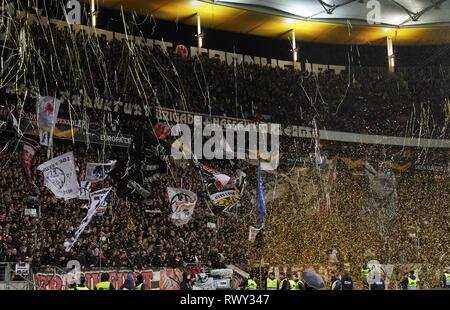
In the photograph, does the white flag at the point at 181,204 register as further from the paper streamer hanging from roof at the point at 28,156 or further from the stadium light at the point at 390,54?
the stadium light at the point at 390,54

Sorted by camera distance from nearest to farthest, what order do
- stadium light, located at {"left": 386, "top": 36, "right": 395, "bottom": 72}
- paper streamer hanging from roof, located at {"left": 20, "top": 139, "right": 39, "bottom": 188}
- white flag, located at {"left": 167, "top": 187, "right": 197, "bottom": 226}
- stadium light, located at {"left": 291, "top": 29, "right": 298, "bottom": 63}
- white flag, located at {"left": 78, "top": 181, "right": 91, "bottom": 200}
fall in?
paper streamer hanging from roof, located at {"left": 20, "top": 139, "right": 39, "bottom": 188} < white flag, located at {"left": 78, "top": 181, "right": 91, "bottom": 200} < white flag, located at {"left": 167, "top": 187, "right": 197, "bottom": 226} < stadium light, located at {"left": 291, "top": 29, "right": 298, "bottom": 63} < stadium light, located at {"left": 386, "top": 36, "right": 395, "bottom": 72}

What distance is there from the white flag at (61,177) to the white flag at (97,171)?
4.18ft

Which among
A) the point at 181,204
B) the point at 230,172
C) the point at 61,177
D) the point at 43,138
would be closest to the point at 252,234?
the point at 181,204

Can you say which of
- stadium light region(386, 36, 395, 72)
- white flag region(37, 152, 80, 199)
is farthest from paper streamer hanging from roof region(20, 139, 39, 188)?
stadium light region(386, 36, 395, 72)

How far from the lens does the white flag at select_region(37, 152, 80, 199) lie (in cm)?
1476

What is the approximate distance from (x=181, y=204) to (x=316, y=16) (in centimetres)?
1007

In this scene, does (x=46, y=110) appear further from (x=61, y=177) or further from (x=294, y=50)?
(x=294, y=50)

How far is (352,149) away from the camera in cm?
2539

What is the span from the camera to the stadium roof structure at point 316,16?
2219 centimetres

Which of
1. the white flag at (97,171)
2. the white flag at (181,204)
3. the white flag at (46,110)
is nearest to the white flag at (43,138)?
the white flag at (46,110)

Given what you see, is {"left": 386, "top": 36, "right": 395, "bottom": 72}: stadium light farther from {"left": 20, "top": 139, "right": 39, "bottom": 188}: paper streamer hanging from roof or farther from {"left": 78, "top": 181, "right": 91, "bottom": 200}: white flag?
{"left": 20, "top": 139, "right": 39, "bottom": 188}: paper streamer hanging from roof

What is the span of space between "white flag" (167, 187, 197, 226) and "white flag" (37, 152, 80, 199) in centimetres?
323
